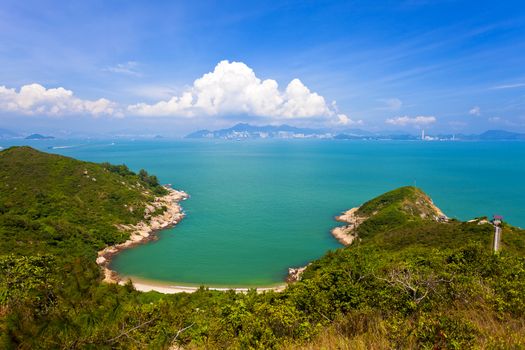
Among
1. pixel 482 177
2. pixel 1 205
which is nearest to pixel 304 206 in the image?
pixel 1 205

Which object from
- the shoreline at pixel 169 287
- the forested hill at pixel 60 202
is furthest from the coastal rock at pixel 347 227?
the forested hill at pixel 60 202

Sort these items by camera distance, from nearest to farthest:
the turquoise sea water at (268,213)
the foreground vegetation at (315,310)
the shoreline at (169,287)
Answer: the foreground vegetation at (315,310), the shoreline at (169,287), the turquoise sea water at (268,213)

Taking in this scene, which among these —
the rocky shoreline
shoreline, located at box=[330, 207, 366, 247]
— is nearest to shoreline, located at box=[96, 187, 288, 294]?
the rocky shoreline

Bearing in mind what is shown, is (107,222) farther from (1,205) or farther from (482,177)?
(482,177)

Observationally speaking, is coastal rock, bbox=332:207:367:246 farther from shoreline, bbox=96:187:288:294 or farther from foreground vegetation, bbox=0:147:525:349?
foreground vegetation, bbox=0:147:525:349

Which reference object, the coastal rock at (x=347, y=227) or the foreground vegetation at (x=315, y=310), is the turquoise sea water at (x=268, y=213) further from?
the foreground vegetation at (x=315, y=310)

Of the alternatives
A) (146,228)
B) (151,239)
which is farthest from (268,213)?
(151,239)

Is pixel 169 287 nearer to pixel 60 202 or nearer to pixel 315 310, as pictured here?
pixel 315 310
